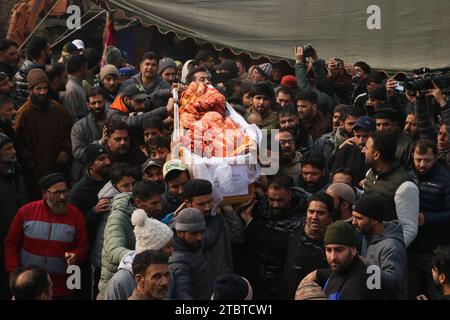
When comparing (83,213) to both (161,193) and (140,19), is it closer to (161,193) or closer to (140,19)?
(161,193)

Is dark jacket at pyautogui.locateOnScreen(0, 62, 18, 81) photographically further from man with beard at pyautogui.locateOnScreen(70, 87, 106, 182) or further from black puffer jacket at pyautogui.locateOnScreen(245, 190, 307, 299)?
black puffer jacket at pyautogui.locateOnScreen(245, 190, 307, 299)

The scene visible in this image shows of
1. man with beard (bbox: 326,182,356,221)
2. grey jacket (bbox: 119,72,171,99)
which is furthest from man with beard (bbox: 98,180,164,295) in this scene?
grey jacket (bbox: 119,72,171,99)

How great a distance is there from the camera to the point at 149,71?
1136 cm

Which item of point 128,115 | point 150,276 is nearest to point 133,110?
point 128,115

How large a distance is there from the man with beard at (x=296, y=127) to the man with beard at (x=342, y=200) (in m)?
1.88

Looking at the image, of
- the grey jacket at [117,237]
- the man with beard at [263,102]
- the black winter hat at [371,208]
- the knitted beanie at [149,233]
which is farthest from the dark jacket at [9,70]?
the black winter hat at [371,208]

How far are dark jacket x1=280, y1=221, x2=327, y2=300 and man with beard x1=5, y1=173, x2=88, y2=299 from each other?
1573mm

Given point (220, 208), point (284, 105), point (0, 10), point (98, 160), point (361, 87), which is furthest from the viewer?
point (0, 10)

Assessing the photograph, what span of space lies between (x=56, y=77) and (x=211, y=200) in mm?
3369

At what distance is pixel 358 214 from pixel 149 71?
4314mm

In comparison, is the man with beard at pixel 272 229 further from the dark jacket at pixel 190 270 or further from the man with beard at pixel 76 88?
the man with beard at pixel 76 88

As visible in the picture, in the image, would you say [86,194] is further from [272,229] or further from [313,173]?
[313,173]

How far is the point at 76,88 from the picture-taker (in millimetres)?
10945
